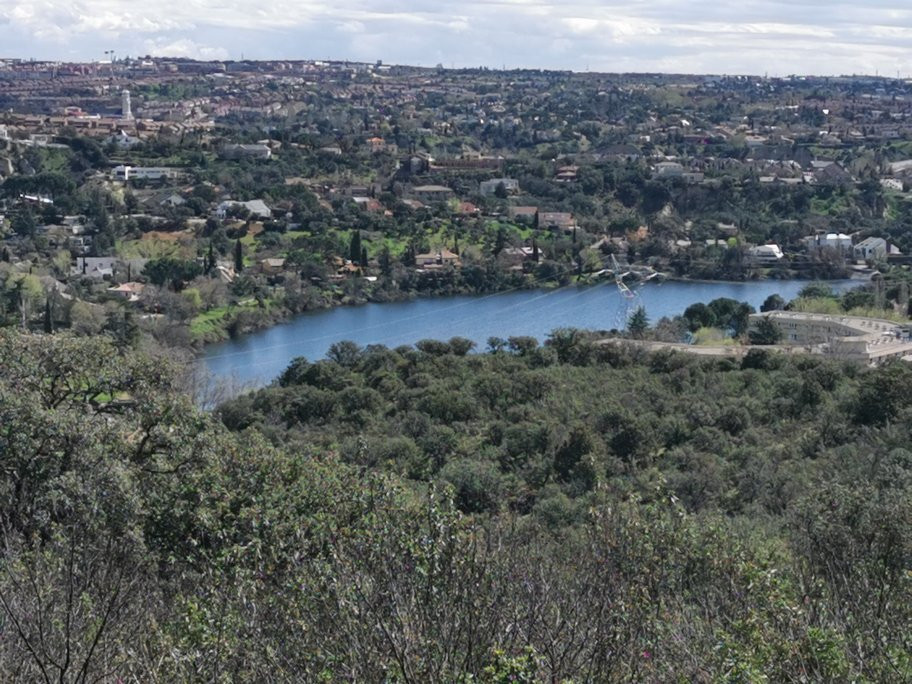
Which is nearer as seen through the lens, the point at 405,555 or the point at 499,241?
the point at 405,555

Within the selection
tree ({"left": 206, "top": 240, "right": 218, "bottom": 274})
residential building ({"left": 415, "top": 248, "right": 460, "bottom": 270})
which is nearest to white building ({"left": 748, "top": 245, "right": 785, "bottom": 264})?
residential building ({"left": 415, "top": 248, "right": 460, "bottom": 270})

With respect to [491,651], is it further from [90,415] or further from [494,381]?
[494,381]

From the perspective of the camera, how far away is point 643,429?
11.1 metres

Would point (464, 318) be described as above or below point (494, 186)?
below

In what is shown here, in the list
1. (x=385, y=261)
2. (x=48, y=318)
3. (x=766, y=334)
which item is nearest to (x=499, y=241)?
(x=385, y=261)

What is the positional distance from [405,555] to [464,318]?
20466 millimetres

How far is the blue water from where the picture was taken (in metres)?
20.8

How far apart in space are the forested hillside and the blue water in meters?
10.4

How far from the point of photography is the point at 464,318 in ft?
79.3

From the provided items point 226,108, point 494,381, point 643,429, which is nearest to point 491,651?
point 643,429

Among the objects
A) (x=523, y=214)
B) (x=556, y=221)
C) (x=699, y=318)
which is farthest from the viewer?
(x=523, y=214)

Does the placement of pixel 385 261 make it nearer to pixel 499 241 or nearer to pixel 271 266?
pixel 271 266

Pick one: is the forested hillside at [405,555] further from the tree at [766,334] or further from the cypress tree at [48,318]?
the cypress tree at [48,318]

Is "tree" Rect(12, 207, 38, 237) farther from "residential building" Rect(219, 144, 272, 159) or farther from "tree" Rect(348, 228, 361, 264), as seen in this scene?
"residential building" Rect(219, 144, 272, 159)
